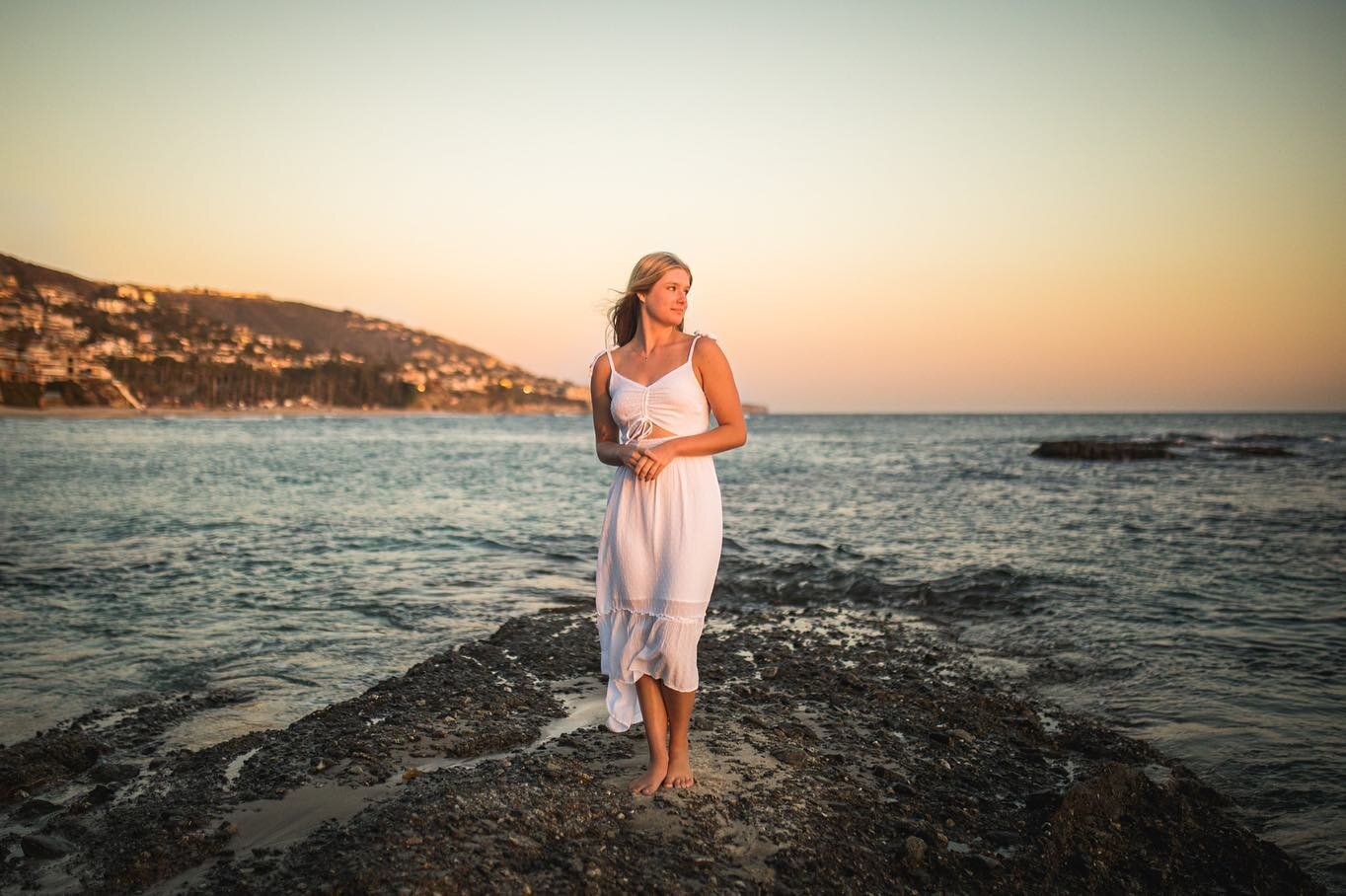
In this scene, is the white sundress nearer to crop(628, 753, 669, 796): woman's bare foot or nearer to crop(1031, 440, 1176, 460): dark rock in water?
crop(628, 753, 669, 796): woman's bare foot

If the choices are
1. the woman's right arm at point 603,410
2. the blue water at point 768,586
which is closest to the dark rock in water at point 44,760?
the blue water at point 768,586

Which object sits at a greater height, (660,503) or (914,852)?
(660,503)

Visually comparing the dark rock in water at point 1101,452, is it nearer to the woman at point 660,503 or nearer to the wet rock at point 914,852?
the wet rock at point 914,852

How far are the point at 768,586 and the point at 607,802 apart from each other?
25.9 feet

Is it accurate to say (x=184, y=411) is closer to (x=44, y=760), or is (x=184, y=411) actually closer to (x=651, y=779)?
(x=44, y=760)

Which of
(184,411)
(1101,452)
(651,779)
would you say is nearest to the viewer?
(651,779)

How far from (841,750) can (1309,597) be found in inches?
361

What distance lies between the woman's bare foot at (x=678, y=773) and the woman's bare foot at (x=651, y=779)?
1.5 inches

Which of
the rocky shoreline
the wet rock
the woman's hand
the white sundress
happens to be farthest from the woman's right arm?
the wet rock

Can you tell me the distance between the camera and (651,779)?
4.27m

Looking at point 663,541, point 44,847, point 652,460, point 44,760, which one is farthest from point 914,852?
point 44,760

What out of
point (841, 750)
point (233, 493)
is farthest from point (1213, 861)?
point (233, 493)

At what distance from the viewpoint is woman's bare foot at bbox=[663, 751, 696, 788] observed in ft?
14.2

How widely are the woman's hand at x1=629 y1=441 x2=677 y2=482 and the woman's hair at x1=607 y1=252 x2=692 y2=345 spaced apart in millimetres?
728
